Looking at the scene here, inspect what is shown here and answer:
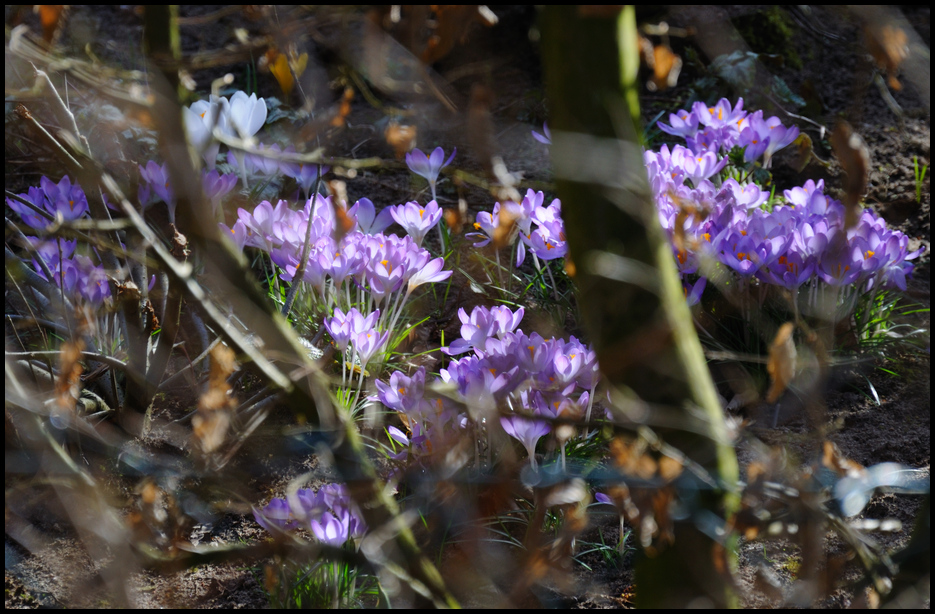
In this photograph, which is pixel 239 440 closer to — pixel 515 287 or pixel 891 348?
pixel 515 287

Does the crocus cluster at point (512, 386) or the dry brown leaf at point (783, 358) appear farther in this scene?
the crocus cluster at point (512, 386)

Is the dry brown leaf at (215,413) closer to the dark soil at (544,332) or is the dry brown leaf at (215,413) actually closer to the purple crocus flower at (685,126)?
the dark soil at (544,332)

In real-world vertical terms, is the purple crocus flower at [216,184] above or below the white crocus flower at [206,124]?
below

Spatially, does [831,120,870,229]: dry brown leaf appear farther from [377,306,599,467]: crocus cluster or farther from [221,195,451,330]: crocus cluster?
[221,195,451,330]: crocus cluster

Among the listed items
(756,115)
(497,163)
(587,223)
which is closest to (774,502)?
(587,223)

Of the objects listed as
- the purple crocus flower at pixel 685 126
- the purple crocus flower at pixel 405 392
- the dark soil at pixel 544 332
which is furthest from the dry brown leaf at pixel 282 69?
the purple crocus flower at pixel 685 126

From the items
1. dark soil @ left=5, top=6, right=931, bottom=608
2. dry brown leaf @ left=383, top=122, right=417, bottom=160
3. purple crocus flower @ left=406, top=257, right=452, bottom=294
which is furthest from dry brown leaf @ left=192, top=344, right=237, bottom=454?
purple crocus flower @ left=406, top=257, right=452, bottom=294
